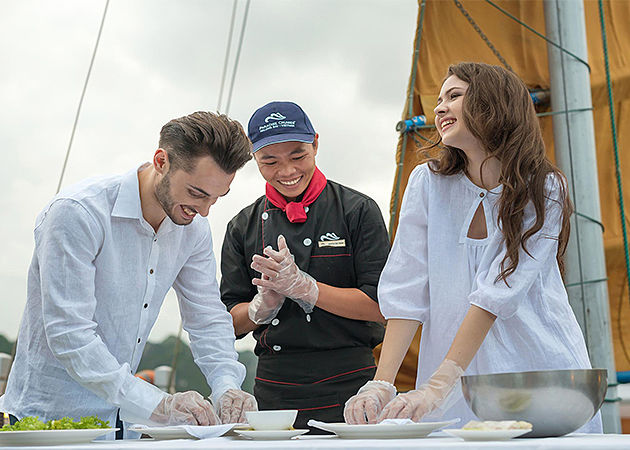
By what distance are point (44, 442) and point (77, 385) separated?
503 mm

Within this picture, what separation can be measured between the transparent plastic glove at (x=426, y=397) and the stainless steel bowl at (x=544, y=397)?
22 centimetres

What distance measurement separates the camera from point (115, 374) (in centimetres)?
135

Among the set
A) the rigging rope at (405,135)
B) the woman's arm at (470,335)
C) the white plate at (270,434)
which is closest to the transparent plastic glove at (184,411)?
the white plate at (270,434)

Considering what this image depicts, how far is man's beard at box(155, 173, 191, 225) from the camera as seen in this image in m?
1.60

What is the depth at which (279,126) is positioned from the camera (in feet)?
6.36

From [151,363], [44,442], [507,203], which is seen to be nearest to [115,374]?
[44,442]

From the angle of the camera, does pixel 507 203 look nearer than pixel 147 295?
Yes

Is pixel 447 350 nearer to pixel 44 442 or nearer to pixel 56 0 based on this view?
pixel 44 442

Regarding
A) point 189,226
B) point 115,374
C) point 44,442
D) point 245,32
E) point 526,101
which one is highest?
point 245,32

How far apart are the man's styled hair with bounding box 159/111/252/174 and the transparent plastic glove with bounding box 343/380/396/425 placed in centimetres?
61

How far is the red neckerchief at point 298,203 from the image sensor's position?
202 centimetres

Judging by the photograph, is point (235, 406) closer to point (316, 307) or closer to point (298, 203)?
point (316, 307)

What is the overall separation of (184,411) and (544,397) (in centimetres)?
67

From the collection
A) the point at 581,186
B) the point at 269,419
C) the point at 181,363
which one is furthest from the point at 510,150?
the point at 181,363
